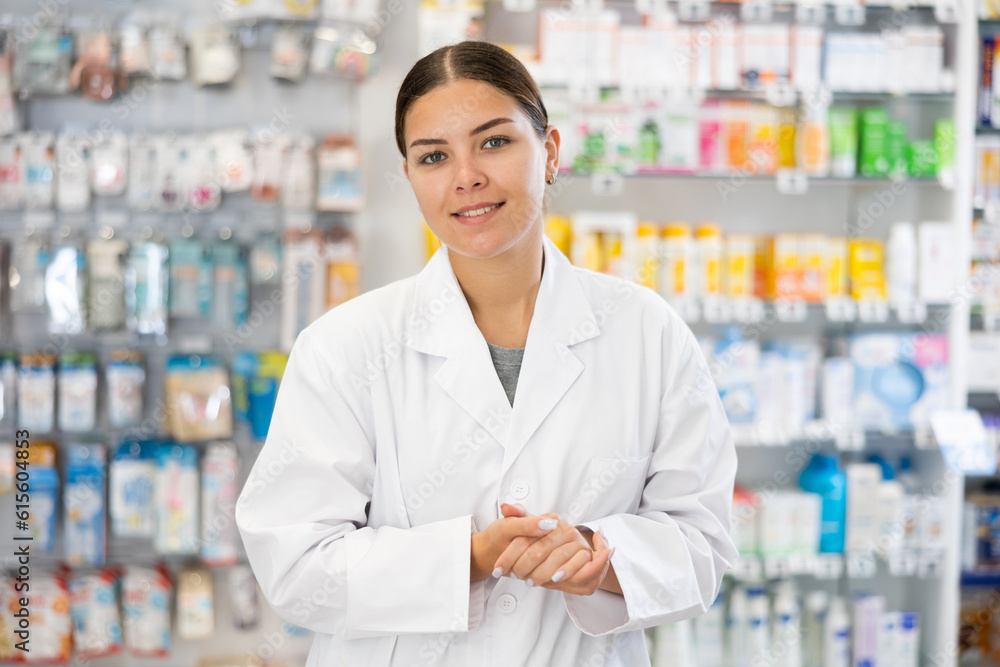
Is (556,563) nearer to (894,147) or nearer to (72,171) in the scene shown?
(72,171)

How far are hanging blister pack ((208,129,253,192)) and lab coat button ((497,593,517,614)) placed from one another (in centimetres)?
229

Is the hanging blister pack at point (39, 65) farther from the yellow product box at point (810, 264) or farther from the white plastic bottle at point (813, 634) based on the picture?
the white plastic bottle at point (813, 634)

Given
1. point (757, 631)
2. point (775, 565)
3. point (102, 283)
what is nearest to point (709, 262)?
point (775, 565)

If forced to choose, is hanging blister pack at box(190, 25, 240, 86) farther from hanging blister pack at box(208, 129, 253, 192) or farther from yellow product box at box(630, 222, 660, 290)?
yellow product box at box(630, 222, 660, 290)

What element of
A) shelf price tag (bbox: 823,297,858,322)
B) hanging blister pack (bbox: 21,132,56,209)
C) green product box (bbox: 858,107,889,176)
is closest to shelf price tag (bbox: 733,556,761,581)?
shelf price tag (bbox: 823,297,858,322)

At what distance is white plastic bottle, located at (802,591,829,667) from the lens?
351 centimetres

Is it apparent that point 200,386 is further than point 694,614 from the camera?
Yes

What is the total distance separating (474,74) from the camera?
4.70 ft

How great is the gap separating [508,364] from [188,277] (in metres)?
2.05

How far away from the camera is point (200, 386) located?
10.6ft

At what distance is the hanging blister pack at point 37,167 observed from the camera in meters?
3.15

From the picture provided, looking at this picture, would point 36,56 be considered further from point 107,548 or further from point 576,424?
point 576,424

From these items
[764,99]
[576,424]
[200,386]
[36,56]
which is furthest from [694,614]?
[36,56]

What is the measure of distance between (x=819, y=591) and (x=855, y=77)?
7.10 feet
